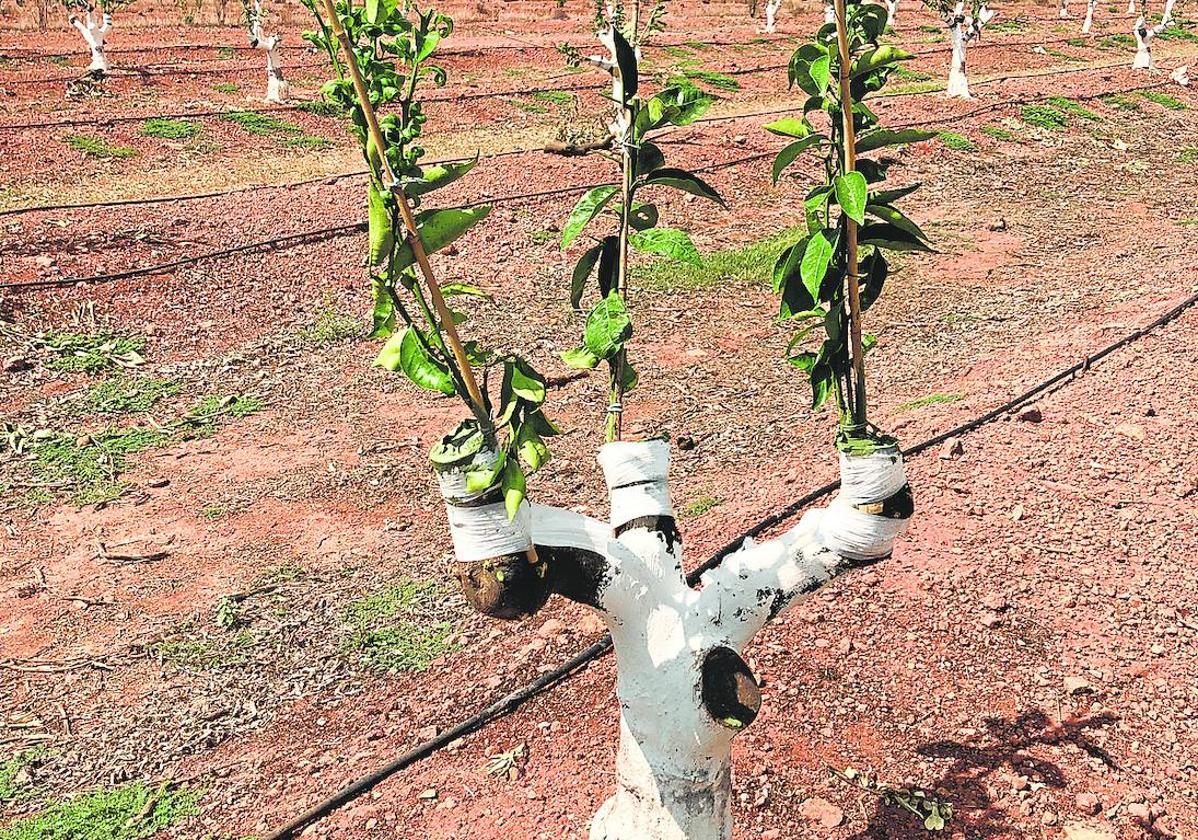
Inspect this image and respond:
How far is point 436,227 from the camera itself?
204 centimetres

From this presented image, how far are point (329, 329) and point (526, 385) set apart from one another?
674 cm

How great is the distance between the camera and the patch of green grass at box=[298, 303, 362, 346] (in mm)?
8406

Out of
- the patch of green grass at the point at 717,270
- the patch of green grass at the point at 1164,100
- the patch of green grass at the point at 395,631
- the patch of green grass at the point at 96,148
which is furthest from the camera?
the patch of green grass at the point at 1164,100

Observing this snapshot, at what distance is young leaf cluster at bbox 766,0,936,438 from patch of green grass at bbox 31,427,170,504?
16.8ft

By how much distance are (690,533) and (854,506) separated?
112 inches

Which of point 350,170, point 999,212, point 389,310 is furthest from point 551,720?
point 350,170

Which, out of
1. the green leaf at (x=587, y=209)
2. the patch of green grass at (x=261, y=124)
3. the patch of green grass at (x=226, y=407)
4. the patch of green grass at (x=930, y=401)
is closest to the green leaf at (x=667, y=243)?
the green leaf at (x=587, y=209)

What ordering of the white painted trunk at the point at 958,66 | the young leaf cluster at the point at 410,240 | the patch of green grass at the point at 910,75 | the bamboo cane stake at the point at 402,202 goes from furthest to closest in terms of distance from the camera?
the patch of green grass at the point at 910,75, the white painted trunk at the point at 958,66, the young leaf cluster at the point at 410,240, the bamboo cane stake at the point at 402,202

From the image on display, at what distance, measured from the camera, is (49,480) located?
6434 millimetres

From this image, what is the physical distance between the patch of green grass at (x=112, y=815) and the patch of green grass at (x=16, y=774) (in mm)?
168

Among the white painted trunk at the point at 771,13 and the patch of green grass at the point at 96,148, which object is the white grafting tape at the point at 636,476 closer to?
the patch of green grass at the point at 96,148

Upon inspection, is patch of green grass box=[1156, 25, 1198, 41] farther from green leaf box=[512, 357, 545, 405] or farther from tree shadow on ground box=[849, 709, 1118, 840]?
green leaf box=[512, 357, 545, 405]

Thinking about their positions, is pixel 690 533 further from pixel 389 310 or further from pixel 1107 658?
pixel 389 310

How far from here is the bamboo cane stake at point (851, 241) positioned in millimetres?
2127
